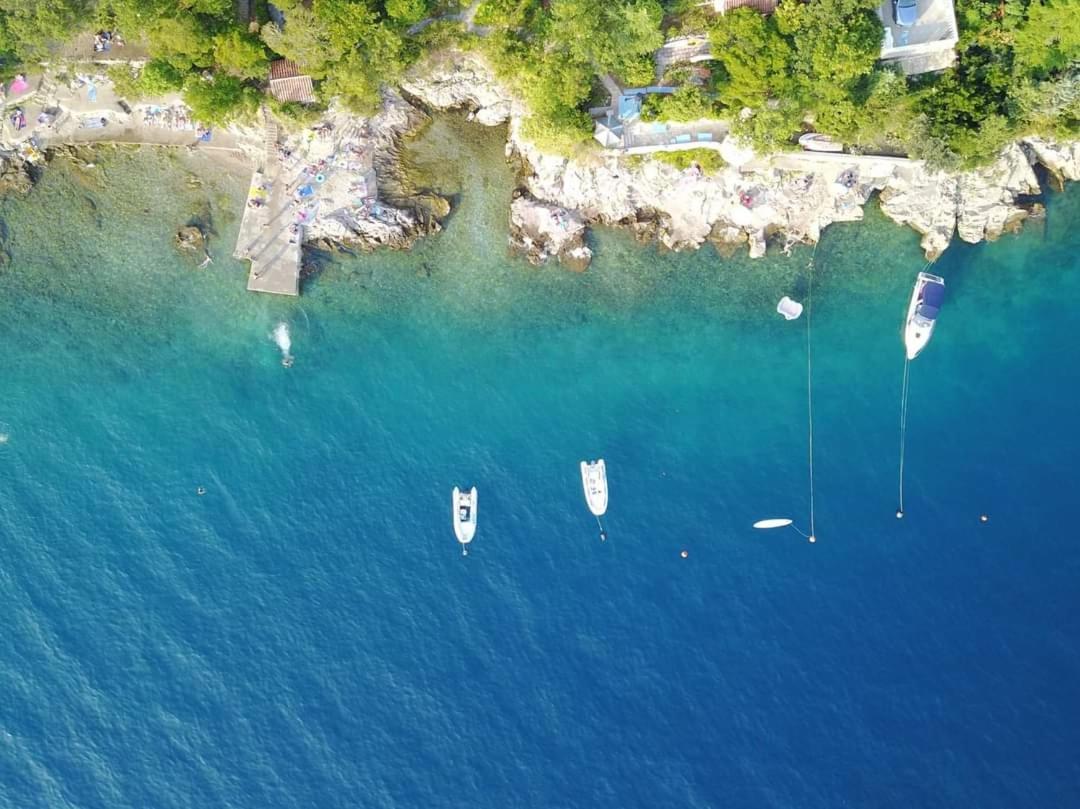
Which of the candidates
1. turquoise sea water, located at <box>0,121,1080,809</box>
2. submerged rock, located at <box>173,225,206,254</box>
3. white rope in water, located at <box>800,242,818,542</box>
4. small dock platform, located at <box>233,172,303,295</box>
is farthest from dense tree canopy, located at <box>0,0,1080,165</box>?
white rope in water, located at <box>800,242,818,542</box>

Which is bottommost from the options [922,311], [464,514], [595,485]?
[464,514]

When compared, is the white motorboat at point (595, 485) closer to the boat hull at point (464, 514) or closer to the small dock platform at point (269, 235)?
the boat hull at point (464, 514)

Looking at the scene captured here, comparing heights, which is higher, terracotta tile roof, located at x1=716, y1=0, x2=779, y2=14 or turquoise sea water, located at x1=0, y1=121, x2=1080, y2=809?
terracotta tile roof, located at x1=716, y1=0, x2=779, y2=14

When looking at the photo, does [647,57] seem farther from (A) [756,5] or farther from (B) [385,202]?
(B) [385,202]

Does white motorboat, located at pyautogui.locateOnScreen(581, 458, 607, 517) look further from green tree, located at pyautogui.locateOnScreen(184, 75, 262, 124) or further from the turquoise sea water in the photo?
green tree, located at pyautogui.locateOnScreen(184, 75, 262, 124)

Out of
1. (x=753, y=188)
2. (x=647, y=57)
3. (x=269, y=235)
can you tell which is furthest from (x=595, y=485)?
(x=269, y=235)

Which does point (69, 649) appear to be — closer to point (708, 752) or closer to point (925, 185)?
point (708, 752)
